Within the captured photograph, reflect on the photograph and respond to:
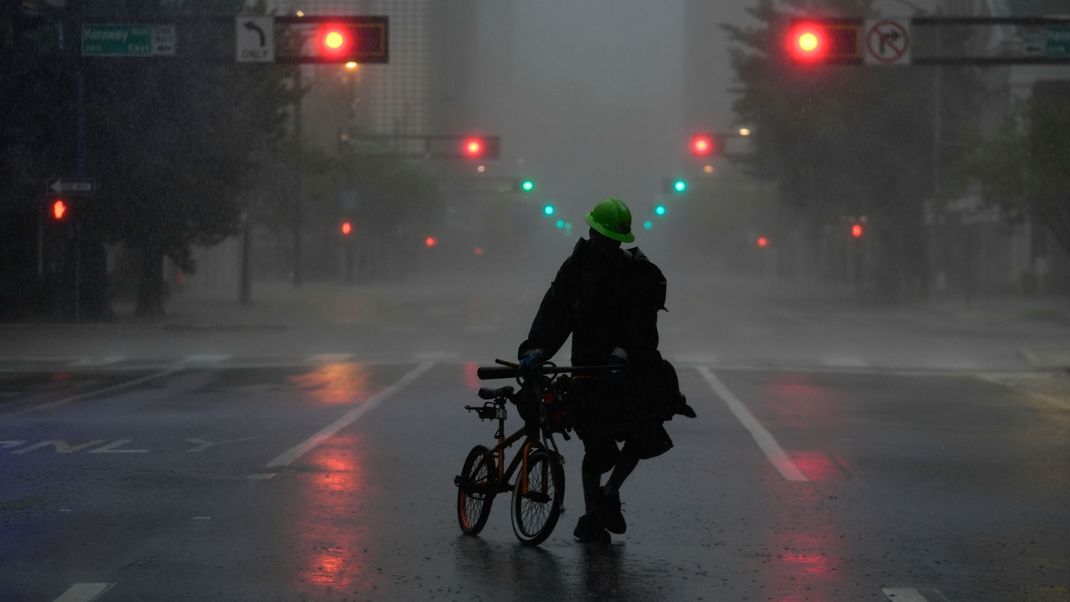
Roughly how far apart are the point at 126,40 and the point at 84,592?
940 inches

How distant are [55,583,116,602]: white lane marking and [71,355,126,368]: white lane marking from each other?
19236mm

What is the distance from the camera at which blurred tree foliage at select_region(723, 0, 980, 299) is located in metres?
59.7

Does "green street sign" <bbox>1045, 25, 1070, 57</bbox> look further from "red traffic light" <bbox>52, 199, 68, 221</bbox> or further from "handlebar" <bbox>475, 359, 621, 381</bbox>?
"handlebar" <bbox>475, 359, 621, 381</bbox>

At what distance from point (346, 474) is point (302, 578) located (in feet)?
14.3

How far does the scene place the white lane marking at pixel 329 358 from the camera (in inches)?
1089

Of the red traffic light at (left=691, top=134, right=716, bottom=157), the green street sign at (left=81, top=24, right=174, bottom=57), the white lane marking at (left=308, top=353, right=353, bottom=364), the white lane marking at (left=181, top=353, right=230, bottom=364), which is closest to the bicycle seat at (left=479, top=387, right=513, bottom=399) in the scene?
the white lane marking at (left=308, top=353, right=353, bottom=364)

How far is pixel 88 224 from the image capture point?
41.6m

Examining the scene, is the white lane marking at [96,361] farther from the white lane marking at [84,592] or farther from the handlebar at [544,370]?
the white lane marking at [84,592]

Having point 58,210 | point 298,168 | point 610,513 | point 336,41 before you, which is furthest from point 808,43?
point 298,168

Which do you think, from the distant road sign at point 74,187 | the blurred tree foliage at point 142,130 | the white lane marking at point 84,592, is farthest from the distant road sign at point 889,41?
the white lane marking at point 84,592

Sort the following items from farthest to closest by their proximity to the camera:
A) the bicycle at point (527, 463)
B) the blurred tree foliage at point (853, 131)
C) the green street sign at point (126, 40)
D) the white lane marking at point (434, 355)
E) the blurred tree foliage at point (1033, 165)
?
1. the blurred tree foliage at point (853, 131)
2. the blurred tree foliage at point (1033, 165)
3. the green street sign at point (126, 40)
4. the white lane marking at point (434, 355)
5. the bicycle at point (527, 463)

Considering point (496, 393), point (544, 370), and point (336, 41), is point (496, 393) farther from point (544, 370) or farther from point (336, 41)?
point (336, 41)

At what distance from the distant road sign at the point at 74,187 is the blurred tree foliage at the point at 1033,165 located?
76.6 ft

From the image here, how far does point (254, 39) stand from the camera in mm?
29922
